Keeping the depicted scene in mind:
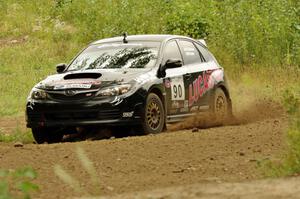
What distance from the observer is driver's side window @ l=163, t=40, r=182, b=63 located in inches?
537

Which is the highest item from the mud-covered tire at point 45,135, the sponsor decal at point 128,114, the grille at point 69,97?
the grille at point 69,97

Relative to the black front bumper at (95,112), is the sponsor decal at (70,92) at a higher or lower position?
higher

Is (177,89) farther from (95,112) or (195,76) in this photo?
(95,112)

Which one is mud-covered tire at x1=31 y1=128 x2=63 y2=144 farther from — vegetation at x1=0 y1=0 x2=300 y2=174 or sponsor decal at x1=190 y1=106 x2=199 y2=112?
vegetation at x1=0 y1=0 x2=300 y2=174

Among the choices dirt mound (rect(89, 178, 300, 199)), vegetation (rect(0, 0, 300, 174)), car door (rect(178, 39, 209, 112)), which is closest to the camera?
dirt mound (rect(89, 178, 300, 199))

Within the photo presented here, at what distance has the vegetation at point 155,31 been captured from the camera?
71.7 feet

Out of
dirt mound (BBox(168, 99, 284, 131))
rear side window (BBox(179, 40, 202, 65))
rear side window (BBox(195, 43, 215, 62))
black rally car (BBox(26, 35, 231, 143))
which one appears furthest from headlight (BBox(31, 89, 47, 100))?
rear side window (BBox(195, 43, 215, 62))

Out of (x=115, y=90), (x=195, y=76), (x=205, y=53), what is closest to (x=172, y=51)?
(x=195, y=76)

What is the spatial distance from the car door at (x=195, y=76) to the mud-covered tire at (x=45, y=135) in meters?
2.24

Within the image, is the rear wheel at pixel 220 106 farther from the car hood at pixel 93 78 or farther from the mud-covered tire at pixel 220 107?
the car hood at pixel 93 78

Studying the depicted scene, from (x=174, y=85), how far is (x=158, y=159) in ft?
12.0

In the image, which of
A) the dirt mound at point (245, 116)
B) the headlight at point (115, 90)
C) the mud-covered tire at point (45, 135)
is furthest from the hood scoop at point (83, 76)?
the dirt mound at point (245, 116)

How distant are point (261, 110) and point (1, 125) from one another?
4902 mm

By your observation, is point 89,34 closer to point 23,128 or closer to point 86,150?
point 23,128
